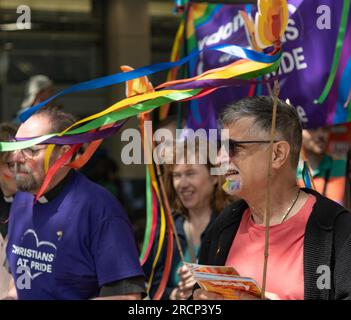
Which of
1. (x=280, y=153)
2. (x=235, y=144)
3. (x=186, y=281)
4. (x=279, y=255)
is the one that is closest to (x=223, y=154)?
(x=235, y=144)

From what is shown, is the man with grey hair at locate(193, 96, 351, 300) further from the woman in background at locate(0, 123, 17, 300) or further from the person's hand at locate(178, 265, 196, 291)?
the woman in background at locate(0, 123, 17, 300)

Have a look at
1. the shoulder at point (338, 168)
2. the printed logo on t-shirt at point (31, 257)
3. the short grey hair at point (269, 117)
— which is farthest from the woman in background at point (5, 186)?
the shoulder at point (338, 168)

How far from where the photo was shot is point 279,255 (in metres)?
2.82

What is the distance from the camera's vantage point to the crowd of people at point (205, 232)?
8.98 ft

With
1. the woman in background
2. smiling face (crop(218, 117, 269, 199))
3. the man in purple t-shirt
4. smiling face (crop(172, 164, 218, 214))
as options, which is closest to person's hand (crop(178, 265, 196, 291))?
smiling face (crop(172, 164, 218, 214))

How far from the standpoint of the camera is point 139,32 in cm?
897

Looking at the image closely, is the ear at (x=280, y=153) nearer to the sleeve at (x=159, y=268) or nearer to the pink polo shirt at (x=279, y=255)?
the pink polo shirt at (x=279, y=255)

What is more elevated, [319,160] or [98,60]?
[98,60]

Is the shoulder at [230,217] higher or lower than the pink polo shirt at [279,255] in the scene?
higher

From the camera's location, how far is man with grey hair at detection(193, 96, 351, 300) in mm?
2689
